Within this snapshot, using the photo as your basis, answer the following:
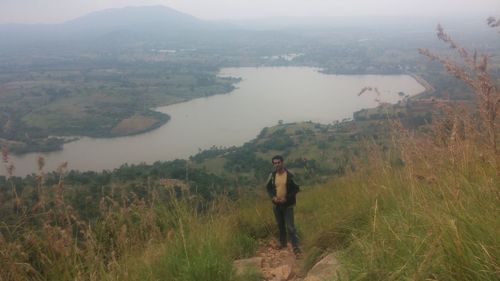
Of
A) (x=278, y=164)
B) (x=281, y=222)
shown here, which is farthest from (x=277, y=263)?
(x=278, y=164)

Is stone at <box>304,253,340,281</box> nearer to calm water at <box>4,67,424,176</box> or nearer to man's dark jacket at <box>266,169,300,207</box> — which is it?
man's dark jacket at <box>266,169,300,207</box>

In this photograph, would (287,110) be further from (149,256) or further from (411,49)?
(149,256)

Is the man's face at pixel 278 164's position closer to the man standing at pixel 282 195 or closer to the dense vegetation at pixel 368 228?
the man standing at pixel 282 195

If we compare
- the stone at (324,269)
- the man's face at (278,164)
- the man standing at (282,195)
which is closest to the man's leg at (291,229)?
the man standing at (282,195)

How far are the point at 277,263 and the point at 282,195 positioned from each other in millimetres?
847

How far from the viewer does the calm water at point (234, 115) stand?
46278mm

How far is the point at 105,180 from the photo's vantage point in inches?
1085

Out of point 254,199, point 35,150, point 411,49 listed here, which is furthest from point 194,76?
point 254,199

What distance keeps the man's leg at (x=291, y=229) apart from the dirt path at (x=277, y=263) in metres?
0.09

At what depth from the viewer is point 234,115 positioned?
65.4 m

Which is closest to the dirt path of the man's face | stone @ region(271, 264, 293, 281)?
stone @ region(271, 264, 293, 281)

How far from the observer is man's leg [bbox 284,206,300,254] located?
427 cm

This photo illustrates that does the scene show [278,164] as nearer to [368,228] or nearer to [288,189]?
[288,189]

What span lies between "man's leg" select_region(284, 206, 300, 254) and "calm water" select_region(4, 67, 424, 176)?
31.1 meters
